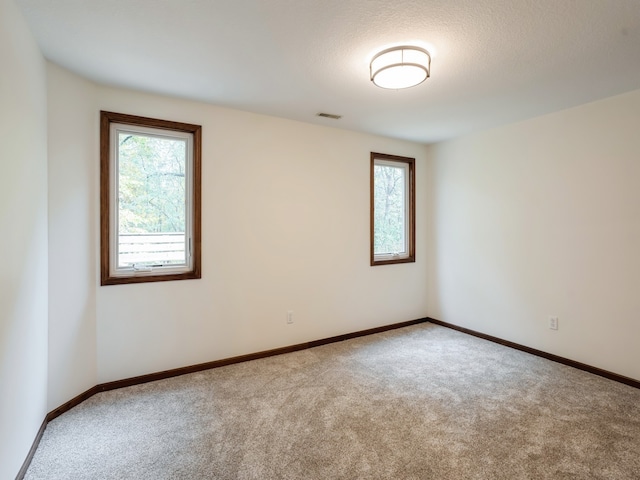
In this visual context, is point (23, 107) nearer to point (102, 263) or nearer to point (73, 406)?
point (102, 263)

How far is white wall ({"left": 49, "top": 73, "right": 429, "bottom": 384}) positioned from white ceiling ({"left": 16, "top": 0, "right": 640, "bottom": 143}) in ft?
1.10

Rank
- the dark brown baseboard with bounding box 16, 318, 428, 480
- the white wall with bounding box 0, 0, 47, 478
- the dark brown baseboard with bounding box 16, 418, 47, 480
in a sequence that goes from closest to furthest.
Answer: the white wall with bounding box 0, 0, 47, 478 → the dark brown baseboard with bounding box 16, 418, 47, 480 → the dark brown baseboard with bounding box 16, 318, 428, 480

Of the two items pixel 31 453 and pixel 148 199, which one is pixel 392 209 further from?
pixel 31 453

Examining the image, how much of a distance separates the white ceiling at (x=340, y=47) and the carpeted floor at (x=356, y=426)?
244 cm

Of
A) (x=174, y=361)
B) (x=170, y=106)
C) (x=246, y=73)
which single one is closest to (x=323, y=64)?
(x=246, y=73)

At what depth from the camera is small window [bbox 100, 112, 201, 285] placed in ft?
8.95

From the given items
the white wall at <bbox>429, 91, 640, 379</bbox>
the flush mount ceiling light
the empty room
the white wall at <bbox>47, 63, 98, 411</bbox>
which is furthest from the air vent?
the white wall at <bbox>47, 63, 98, 411</bbox>

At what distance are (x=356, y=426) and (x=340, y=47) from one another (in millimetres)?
2453

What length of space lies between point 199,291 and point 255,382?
96cm

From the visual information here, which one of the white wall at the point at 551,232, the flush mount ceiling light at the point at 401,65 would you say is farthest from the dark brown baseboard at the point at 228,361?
the flush mount ceiling light at the point at 401,65

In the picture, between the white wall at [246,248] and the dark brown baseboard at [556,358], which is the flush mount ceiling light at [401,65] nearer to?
the white wall at [246,248]

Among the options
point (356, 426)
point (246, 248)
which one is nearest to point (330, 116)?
point (246, 248)

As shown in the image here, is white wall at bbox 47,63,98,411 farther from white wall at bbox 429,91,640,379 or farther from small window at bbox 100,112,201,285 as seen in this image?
white wall at bbox 429,91,640,379


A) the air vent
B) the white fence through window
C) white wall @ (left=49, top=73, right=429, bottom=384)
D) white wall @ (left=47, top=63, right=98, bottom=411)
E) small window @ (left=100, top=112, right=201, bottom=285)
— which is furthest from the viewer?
the air vent
